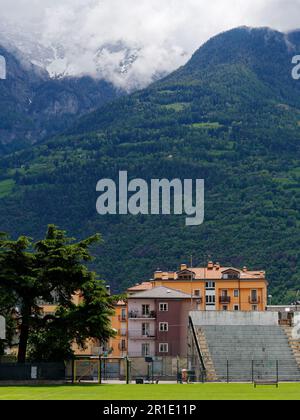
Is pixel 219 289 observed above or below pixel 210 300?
above

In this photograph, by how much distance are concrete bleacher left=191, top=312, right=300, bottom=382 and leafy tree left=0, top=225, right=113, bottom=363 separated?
9.98 meters

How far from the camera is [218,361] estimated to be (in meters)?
81.2

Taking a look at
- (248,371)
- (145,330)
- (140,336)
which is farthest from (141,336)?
(248,371)

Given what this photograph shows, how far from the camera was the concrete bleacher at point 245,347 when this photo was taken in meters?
78.4

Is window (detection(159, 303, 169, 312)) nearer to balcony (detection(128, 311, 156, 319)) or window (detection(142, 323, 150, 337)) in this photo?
balcony (detection(128, 311, 156, 319))

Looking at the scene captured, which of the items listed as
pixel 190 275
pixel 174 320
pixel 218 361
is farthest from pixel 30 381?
pixel 190 275

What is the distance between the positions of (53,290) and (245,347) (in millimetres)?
16203


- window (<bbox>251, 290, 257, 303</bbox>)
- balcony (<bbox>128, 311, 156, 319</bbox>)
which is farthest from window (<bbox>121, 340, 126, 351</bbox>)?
balcony (<bbox>128, 311, 156, 319</bbox>)

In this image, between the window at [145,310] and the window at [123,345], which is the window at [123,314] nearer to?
the window at [123,345]

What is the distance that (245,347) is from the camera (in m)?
84.2

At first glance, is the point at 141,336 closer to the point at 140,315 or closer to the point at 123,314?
the point at 140,315
